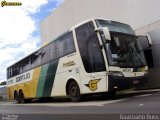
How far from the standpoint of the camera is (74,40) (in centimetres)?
1625

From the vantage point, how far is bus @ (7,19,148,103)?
1441 centimetres

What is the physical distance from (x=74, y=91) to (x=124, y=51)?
2.90 metres

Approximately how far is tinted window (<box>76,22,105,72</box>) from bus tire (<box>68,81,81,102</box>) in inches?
49.9

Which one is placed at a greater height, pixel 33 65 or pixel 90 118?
pixel 33 65

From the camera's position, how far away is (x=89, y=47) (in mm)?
15328

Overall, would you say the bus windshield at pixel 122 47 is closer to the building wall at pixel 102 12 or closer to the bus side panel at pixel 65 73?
the bus side panel at pixel 65 73

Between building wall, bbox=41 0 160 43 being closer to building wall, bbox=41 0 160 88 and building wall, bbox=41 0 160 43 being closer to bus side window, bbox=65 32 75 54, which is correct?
building wall, bbox=41 0 160 88

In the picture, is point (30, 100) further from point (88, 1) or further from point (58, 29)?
point (58, 29)

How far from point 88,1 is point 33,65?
14497 millimetres

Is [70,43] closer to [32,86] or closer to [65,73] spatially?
[65,73]

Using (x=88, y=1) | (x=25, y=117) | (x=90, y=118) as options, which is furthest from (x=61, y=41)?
(x=88, y=1)

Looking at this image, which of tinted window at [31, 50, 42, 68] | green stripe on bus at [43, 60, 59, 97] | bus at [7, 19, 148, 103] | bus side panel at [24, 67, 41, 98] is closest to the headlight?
bus at [7, 19, 148, 103]

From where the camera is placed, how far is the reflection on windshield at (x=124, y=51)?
14.6 metres

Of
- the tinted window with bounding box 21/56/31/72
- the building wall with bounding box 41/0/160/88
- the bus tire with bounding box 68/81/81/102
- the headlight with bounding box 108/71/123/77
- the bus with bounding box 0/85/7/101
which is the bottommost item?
the bus tire with bounding box 68/81/81/102
